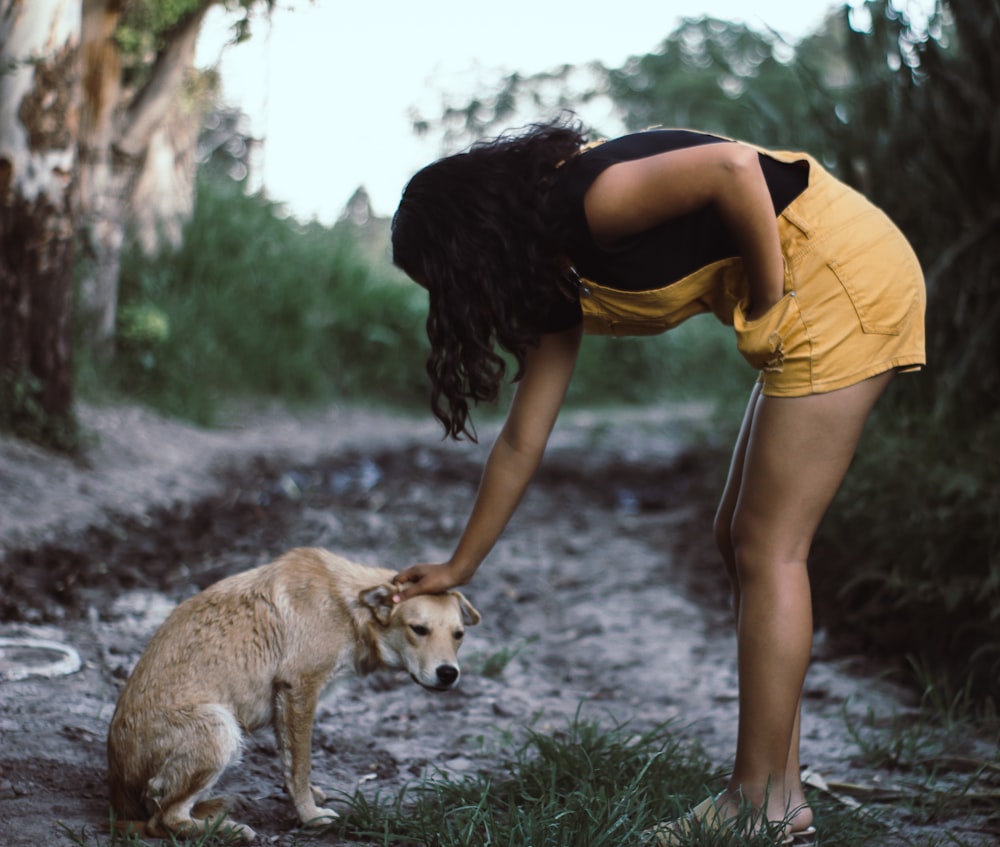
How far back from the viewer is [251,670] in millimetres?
2689

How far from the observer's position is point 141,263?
8.86 meters

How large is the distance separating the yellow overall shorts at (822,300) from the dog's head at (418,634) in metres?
0.90

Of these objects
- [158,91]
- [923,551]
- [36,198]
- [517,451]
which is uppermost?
[158,91]

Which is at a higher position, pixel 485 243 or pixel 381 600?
pixel 485 243

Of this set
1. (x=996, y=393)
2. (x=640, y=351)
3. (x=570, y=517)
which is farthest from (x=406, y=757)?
(x=640, y=351)

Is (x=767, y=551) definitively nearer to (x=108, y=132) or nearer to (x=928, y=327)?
(x=928, y=327)

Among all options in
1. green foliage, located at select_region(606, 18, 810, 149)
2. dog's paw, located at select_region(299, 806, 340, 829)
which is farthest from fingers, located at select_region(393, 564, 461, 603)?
green foliage, located at select_region(606, 18, 810, 149)

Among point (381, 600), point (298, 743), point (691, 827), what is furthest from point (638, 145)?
point (298, 743)

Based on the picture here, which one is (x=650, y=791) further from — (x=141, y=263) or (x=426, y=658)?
A: (x=141, y=263)

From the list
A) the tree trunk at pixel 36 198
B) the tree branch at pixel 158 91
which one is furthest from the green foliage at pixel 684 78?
the tree trunk at pixel 36 198

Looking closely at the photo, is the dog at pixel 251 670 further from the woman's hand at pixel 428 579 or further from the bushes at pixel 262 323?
the bushes at pixel 262 323

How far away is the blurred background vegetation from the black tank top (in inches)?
21.5

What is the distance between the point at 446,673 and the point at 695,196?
52.8 inches

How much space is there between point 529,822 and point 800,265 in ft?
4.86
